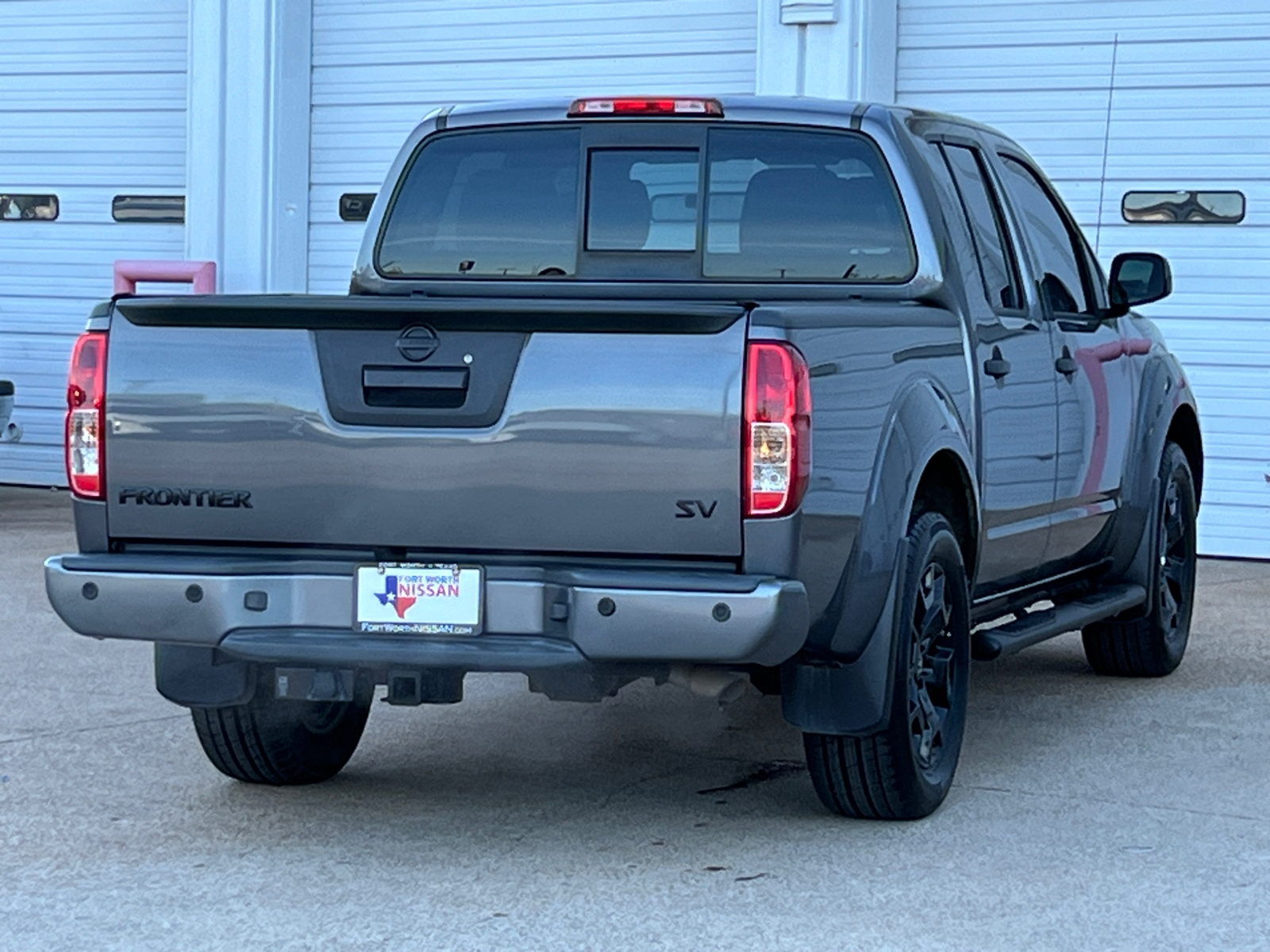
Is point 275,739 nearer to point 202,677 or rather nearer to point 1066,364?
point 202,677

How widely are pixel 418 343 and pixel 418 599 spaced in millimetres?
562

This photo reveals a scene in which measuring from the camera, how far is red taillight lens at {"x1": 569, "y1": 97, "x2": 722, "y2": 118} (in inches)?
250

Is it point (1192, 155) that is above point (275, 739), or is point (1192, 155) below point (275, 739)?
above

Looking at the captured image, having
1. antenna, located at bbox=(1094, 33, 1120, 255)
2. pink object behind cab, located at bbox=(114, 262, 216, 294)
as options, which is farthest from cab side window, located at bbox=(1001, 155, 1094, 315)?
pink object behind cab, located at bbox=(114, 262, 216, 294)

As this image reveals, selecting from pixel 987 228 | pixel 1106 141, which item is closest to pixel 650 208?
pixel 987 228

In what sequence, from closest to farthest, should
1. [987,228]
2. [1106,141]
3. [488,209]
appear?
1. [488,209]
2. [987,228]
3. [1106,141]

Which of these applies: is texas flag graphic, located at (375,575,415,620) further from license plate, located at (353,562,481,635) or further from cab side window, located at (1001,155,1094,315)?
cab side window, located at (1001,155,1094,315)

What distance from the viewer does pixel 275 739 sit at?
577cm

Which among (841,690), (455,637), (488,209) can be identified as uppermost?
(488,209)

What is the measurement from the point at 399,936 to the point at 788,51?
8.67 meters

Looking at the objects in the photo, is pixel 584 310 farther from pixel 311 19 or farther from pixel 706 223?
pixel 311 19

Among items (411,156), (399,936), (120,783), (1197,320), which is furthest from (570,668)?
(1197,320)

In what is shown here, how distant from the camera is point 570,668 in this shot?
4832 mm

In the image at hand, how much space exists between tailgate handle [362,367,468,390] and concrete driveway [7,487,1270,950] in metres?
1.08
